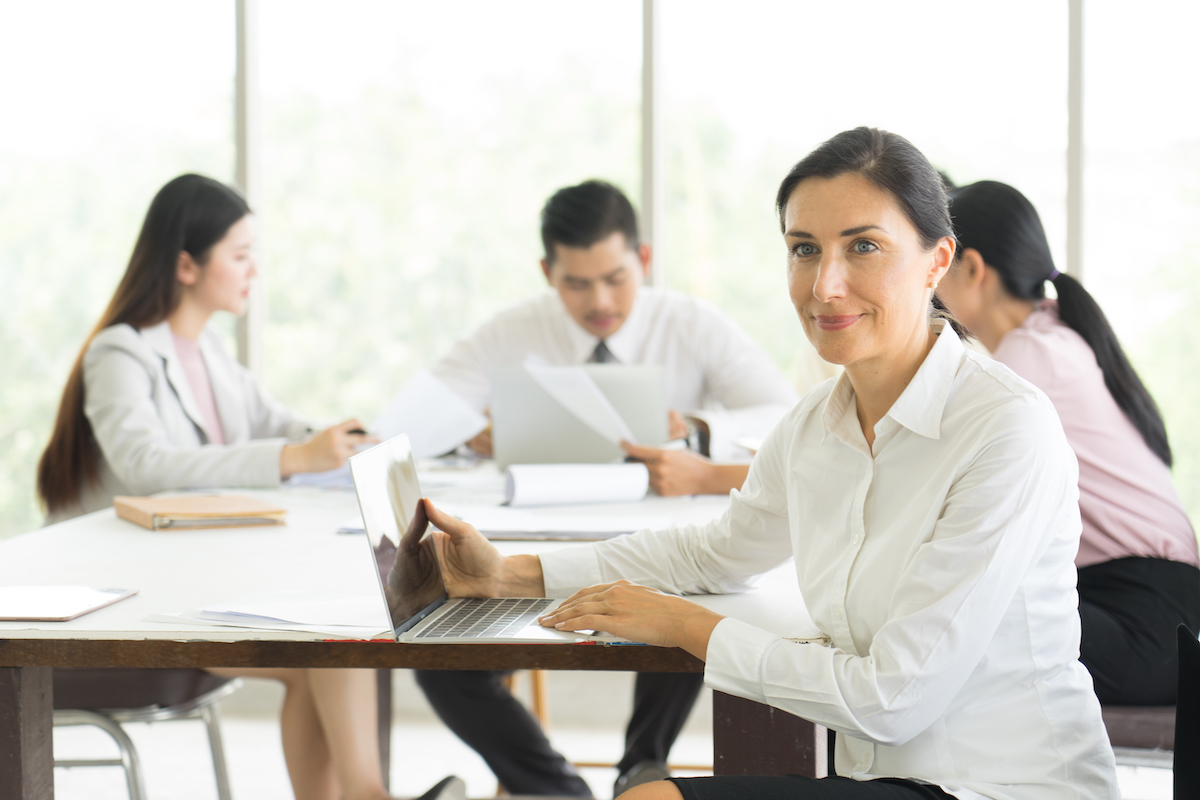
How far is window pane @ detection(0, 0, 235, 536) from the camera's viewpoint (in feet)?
10.7

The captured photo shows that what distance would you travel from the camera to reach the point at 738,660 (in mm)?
1042

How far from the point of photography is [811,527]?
1219 mm

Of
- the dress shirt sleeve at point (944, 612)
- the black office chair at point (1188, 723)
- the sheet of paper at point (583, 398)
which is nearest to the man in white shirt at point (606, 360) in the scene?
the sheet of paper at point (583, 398)

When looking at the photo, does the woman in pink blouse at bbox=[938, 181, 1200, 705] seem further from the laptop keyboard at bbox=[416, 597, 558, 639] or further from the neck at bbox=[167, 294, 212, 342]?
the neck at bbox=[167, 294, 212, 342]

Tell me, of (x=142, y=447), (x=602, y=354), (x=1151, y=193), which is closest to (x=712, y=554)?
(x=142, y=447)

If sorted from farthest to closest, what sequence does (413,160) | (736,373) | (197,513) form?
(413,160), (736,373), (197,513)

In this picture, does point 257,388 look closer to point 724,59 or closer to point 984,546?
point 724,59

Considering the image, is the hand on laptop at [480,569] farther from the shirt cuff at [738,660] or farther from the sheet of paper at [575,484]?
the sheet of paper at [575,484]

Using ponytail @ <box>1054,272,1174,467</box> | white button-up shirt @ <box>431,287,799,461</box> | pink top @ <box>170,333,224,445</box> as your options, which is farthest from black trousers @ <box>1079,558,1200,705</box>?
pink top @ <box>170,333,224,445</box>

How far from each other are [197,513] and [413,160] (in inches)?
70.4

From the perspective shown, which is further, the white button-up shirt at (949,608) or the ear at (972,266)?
the ear at (972,266)

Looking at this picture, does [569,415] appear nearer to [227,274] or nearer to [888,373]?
[227,274]

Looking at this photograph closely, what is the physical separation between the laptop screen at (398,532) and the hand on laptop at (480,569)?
0.03 m

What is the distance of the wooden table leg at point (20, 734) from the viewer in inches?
44.5
